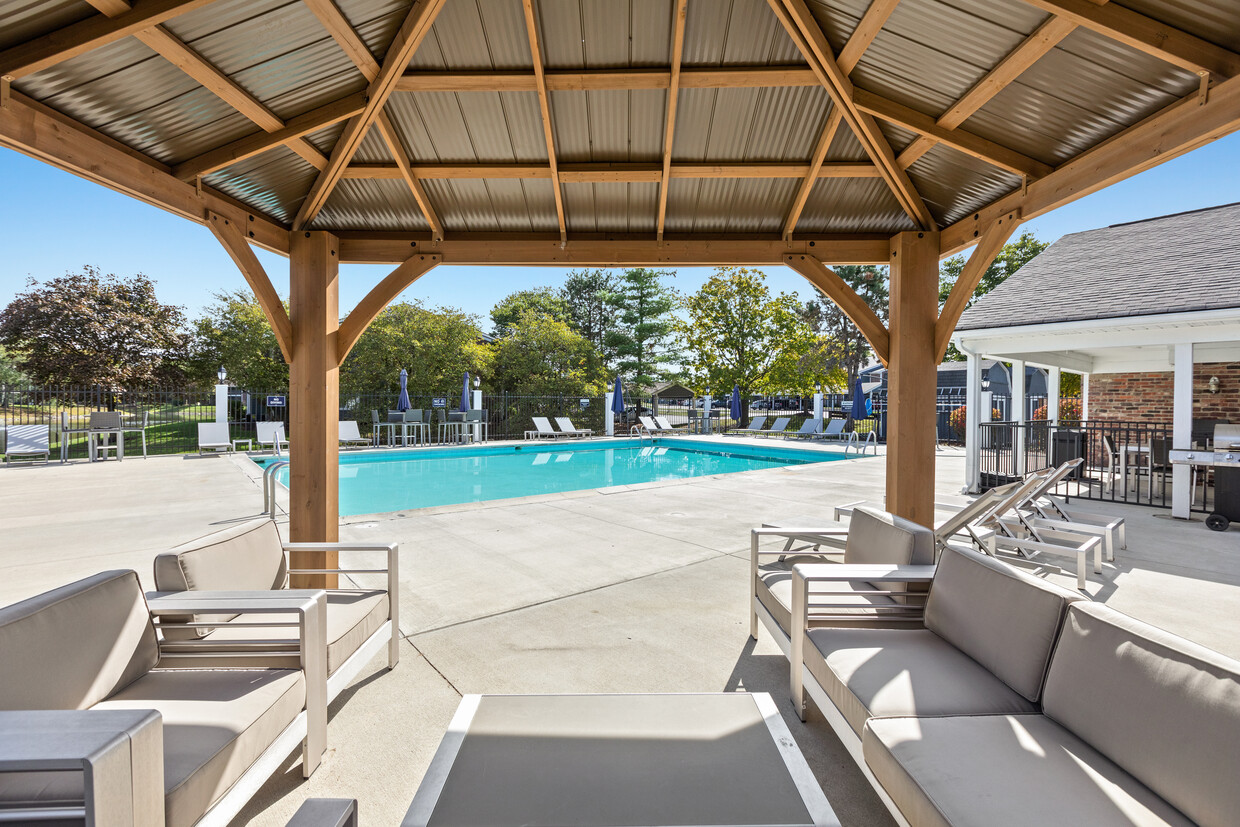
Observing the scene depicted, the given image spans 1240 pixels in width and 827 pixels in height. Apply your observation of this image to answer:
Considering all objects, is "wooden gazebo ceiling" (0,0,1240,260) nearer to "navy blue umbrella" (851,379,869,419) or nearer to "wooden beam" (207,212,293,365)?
"wooden beam" (207,212,293,365)

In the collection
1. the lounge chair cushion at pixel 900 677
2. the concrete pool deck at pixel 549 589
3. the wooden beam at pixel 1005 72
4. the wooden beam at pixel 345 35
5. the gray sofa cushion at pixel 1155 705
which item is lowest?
the concrete pool deck at pixel 549 589

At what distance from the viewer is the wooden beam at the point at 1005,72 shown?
247cm

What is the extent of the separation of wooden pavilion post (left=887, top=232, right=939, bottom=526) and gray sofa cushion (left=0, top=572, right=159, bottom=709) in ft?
14.3

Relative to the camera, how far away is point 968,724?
5.53 feet

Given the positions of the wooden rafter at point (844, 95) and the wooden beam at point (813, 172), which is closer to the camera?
the wooden rafter at point (844, 95)

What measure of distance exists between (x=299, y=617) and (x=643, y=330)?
23752 millimetres

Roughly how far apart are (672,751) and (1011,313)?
9.65 m

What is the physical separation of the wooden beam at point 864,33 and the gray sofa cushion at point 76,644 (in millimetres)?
3817

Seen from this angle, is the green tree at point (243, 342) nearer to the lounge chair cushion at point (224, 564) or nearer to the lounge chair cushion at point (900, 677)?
the lounge chair cushion at point (224, 564)

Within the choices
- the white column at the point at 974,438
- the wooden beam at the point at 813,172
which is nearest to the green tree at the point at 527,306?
the white column at the point at 974,438

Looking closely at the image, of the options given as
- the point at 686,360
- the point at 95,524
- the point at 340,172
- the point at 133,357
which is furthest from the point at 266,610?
the point at 133,357

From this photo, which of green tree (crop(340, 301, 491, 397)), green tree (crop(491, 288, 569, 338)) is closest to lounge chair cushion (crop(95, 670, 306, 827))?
green tree (crop(340, 301, 491, 397))

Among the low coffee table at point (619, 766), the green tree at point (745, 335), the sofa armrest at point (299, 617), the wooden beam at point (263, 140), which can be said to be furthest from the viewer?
the green tree at point (745, 335)

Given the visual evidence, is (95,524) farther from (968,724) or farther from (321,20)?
(968,724)
